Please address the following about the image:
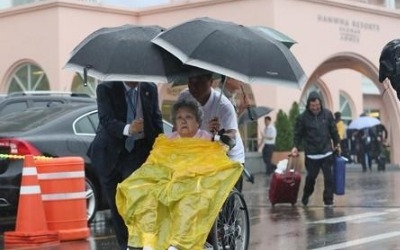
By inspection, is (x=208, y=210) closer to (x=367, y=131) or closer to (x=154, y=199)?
(x=154, y=199)

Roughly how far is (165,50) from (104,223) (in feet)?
18.7

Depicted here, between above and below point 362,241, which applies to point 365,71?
above

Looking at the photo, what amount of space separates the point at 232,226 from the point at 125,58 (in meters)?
1.77

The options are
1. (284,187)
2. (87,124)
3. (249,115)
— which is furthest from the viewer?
→ (284,187)

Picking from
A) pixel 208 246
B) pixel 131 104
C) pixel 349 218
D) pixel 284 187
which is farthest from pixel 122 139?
pixel 284 187

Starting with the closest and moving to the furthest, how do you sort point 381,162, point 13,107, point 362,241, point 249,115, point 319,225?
1. point 249,115
2. point 362,241
3. point 319,225
4. point 13,107
5. point 381,162

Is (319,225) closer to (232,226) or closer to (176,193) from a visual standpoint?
(232,226)

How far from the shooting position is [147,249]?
5.93m

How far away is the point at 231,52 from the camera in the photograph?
6012mm

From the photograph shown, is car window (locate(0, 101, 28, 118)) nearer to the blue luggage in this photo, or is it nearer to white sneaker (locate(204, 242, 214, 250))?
the blue luggage

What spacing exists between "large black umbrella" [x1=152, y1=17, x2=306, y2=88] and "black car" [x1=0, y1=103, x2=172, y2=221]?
3.84 m

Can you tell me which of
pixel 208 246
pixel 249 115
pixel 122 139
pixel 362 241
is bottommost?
pixel 362 241

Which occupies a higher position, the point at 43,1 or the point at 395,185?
the point at 43,1

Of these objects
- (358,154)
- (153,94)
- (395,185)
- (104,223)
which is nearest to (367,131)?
(358,154)
